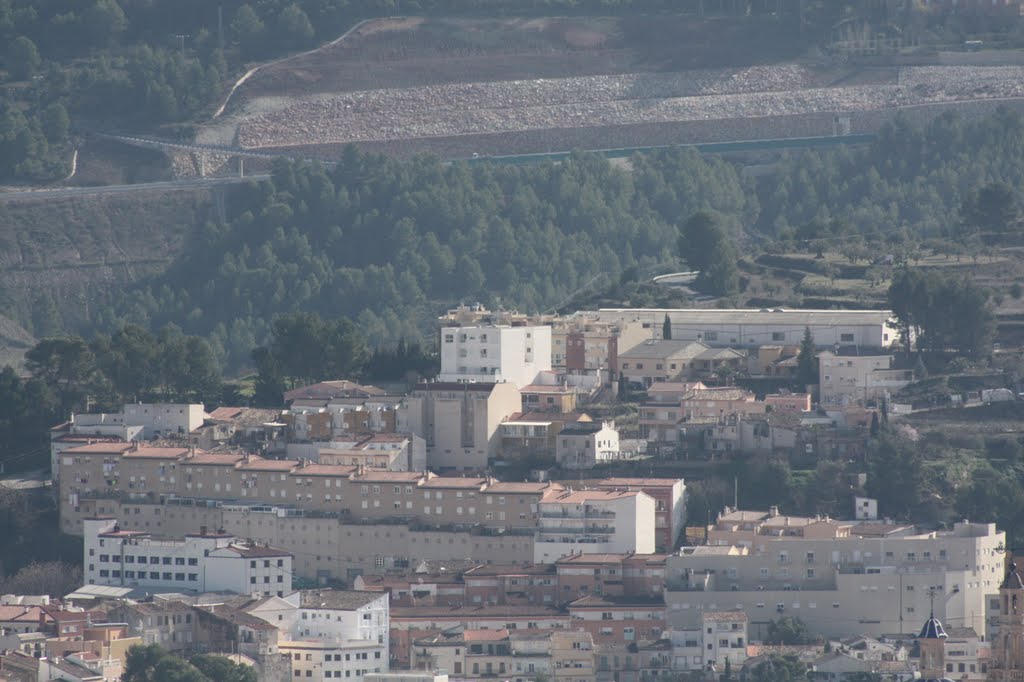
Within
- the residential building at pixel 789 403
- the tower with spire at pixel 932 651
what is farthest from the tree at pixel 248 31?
the tower with spire at pixel 932 651

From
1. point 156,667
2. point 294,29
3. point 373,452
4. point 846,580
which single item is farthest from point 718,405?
point 294,29

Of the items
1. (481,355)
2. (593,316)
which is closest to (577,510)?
(481,355)

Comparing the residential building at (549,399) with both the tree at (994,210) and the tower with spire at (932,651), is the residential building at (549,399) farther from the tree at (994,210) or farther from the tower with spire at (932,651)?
the tree at (994,210)

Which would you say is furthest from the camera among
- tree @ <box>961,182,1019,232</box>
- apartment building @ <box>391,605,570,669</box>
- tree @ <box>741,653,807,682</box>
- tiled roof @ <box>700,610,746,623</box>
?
tree @ <box>961,182,1019,232</box>

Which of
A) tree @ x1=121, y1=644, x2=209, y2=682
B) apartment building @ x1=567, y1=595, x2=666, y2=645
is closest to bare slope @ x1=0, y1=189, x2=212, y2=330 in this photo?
apartment building @ x1=567, y1=595, x2=666, y2=645

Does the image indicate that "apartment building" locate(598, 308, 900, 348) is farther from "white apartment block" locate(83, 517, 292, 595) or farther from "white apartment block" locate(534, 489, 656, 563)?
"white apartment block" locate(83, 517, 292, 595)

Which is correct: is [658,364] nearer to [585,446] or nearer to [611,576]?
[585,446]

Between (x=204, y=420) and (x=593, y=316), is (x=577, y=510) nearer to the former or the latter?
(x=204, y=420)
